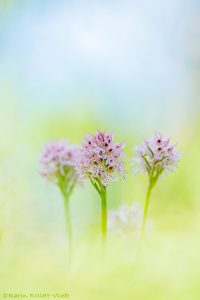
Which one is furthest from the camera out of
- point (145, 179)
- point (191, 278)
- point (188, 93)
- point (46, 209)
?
point (188, 93)

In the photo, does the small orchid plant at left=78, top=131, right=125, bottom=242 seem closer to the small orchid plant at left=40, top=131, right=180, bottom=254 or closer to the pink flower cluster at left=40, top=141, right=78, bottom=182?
the small orchid plant at left=40, top=131, right=180, bottom=254

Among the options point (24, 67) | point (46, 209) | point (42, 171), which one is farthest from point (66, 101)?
point (42, 171)

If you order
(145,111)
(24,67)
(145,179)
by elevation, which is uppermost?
(24,67)

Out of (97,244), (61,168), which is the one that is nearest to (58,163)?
(61,168)

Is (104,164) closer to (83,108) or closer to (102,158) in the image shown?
(102,158)

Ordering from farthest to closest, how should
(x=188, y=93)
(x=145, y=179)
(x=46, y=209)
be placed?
(x=188, y=93) → (x=145, y=179) → (x=46, y=209)

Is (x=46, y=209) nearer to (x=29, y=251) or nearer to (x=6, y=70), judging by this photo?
(x=29, y=251)

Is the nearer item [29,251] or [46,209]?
[29,251]
